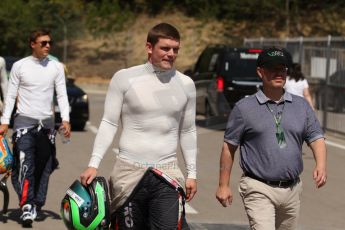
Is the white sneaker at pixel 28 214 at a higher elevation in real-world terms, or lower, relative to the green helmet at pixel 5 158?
lower

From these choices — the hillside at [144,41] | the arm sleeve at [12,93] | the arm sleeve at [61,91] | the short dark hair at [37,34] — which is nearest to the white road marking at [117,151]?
the arm sleeve at [61,91]

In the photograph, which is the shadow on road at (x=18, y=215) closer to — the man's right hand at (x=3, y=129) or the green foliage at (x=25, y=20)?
the man's right hand at (x=3, y=129)

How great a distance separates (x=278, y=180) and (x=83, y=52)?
47083 millimetres

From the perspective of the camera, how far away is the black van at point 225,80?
23016mm

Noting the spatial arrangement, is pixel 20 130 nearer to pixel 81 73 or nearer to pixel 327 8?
pixel 81 73

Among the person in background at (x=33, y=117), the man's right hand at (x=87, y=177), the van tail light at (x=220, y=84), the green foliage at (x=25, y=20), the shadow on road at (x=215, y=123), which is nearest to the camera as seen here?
the man's right hand at (x=87, y=177)

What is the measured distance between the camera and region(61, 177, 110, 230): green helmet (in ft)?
20.1

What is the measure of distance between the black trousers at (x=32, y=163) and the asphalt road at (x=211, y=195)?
30 centimetres

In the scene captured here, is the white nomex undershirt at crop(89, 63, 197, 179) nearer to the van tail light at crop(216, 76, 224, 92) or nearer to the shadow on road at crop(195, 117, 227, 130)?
the van tail light at crop(216, 76, 224, 92)

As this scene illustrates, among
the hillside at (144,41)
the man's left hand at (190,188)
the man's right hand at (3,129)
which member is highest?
the man's left hand at (190,188)

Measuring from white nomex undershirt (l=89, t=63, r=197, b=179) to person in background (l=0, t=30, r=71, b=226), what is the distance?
3.70 meters

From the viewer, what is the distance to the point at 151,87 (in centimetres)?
632

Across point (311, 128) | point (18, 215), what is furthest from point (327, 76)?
point (311, 128)

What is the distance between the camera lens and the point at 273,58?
6457 millimetres
